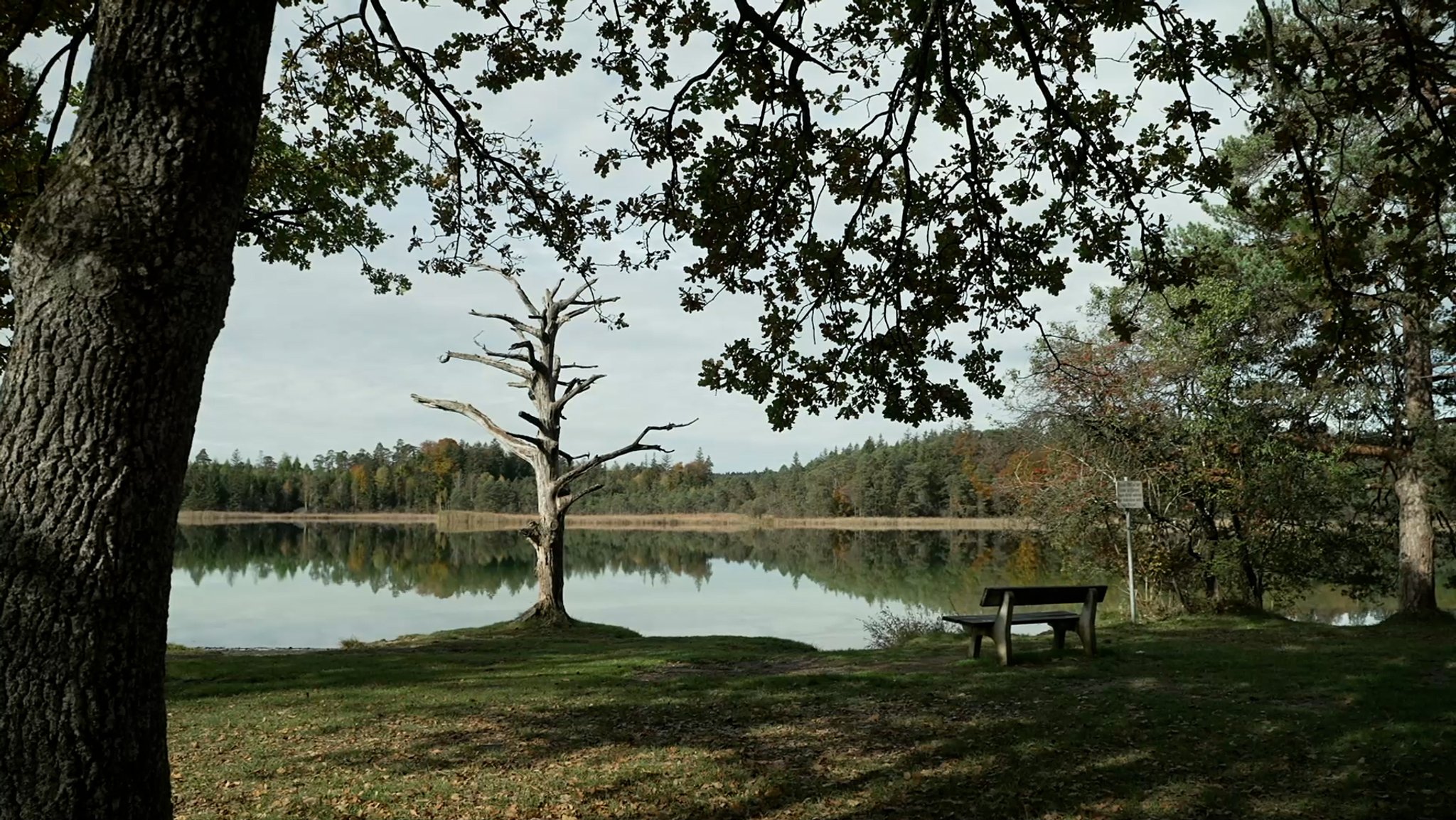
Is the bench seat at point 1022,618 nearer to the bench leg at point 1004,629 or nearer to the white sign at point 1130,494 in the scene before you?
the bench leg at point 1004,629

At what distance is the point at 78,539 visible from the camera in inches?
107

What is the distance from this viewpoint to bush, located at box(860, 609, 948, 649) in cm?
1415

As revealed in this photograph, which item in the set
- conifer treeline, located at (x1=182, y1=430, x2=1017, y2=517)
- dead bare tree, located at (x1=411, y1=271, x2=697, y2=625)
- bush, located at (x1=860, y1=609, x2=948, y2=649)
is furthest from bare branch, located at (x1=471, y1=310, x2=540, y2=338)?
conifer treeline, located at (x1=182, y1=430, x2=1017, y2=517)

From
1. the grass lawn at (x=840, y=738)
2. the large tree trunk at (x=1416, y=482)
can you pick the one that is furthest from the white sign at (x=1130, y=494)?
the large tree trunk at (x=1416, y=482)

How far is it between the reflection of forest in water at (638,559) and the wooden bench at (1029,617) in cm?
1137

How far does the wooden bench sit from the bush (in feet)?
11.1


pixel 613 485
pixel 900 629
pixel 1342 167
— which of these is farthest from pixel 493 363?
pixel 613 485

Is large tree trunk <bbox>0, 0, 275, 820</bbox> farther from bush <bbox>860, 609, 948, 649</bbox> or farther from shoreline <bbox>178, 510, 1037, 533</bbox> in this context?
shoreline <bbox>178, 510, 1037, 533</bbox>

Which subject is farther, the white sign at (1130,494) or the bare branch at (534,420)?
the bare branch at (534,420)

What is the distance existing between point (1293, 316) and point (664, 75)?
12941 mm

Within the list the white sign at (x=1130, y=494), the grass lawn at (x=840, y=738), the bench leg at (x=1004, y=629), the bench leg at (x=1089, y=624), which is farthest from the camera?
the white sign at (x=1130, y=494)

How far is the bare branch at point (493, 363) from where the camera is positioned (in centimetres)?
1720

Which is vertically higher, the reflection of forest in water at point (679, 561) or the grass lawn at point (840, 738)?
the grass lawn at point (840, 738)

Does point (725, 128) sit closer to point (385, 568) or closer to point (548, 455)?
point (548, 455)
